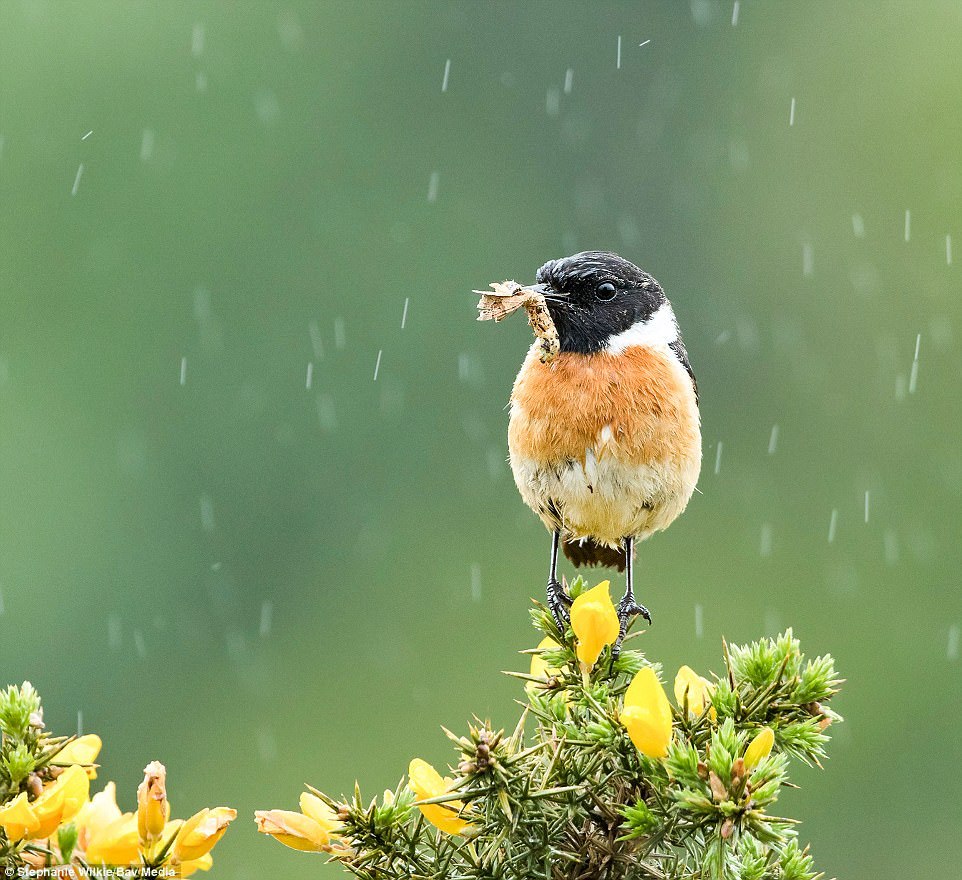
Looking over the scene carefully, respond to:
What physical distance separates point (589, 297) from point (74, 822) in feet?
9.01

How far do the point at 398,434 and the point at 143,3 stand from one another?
9.24 m

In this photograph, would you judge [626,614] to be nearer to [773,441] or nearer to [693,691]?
[693,691]

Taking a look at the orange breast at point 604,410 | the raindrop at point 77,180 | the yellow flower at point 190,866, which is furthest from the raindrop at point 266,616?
the yellow flower at point 190,866

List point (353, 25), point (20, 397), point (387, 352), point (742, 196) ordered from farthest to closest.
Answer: point (353, 25)
point (742, 196)
point (387, 352)
point (20, 397)

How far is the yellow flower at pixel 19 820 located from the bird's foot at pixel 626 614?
1.23 metres

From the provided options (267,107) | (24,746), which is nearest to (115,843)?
(24,746)

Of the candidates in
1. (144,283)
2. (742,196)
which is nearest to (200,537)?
(144,283)

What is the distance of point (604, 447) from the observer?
14.4 ft

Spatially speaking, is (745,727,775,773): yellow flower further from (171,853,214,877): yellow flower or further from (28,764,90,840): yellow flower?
(28,764,90,840): yellow flower

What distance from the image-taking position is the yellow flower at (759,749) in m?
2.38

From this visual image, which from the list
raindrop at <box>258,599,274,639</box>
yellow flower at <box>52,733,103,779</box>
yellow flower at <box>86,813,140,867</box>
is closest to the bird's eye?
yellow flower at <box>52,733,103,779</box>

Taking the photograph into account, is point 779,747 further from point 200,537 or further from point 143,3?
point 143,3

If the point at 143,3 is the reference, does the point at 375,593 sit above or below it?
below

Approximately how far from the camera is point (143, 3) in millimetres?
25656
